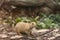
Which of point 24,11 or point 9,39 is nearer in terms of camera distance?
point 9,39

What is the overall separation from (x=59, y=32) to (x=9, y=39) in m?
1.38

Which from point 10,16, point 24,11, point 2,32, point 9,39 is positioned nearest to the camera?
point 9,39

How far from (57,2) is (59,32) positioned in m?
2.32

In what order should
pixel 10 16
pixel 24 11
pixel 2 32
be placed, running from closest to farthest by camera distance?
pixel 2 32, pixel 10 16, pixel 24 11

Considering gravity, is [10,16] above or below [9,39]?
above

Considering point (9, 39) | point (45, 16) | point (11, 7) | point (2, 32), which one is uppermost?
point (11, 7)

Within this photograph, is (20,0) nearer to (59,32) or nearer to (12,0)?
(12,0)

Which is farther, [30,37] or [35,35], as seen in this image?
[35,35]

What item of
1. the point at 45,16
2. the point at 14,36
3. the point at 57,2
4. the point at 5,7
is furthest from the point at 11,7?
the point at 14,36

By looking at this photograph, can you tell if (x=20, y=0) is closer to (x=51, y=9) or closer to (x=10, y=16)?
(x=10, y=16)

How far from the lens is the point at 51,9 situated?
7.14 meters

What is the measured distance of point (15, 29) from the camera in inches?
193

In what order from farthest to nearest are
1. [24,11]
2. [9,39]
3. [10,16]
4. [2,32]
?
[24,11] → [10,16] → [2,32] → [9,39]

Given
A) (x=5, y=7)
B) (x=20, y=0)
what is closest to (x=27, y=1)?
(x=20, y=0)
